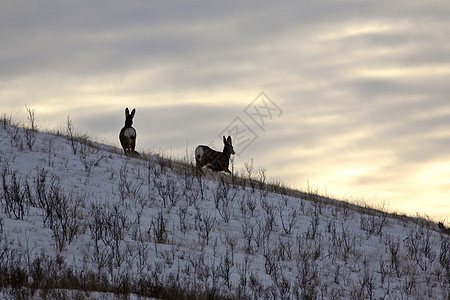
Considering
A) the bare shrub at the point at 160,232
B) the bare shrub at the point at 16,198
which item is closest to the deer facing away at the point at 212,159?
the bare shrub at the point at 16,198

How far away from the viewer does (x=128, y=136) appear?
1867 cm

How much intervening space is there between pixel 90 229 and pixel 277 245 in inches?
147

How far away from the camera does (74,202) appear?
11.3 metres

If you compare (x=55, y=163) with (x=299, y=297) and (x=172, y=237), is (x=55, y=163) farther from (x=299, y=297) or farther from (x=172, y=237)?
(x=299, y=297)

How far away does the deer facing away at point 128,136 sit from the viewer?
18.6 meters

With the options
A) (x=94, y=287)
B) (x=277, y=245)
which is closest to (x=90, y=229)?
(x=94, y=287)

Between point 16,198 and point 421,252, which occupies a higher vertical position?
point 16,198

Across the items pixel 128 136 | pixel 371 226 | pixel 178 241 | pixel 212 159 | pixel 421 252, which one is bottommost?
pixel 421 252

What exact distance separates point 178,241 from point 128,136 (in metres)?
9.24

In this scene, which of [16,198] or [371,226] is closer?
[16,198]

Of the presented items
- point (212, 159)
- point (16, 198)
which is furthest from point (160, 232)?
point (212, 159)

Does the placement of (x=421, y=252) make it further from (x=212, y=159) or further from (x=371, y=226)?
(x=212, y=159)

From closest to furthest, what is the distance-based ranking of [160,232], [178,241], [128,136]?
[160,232] → [178,241] → [128,136]

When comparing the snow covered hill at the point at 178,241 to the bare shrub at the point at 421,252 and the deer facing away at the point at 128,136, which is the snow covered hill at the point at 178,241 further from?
the deer facing away at the point at 128,136
